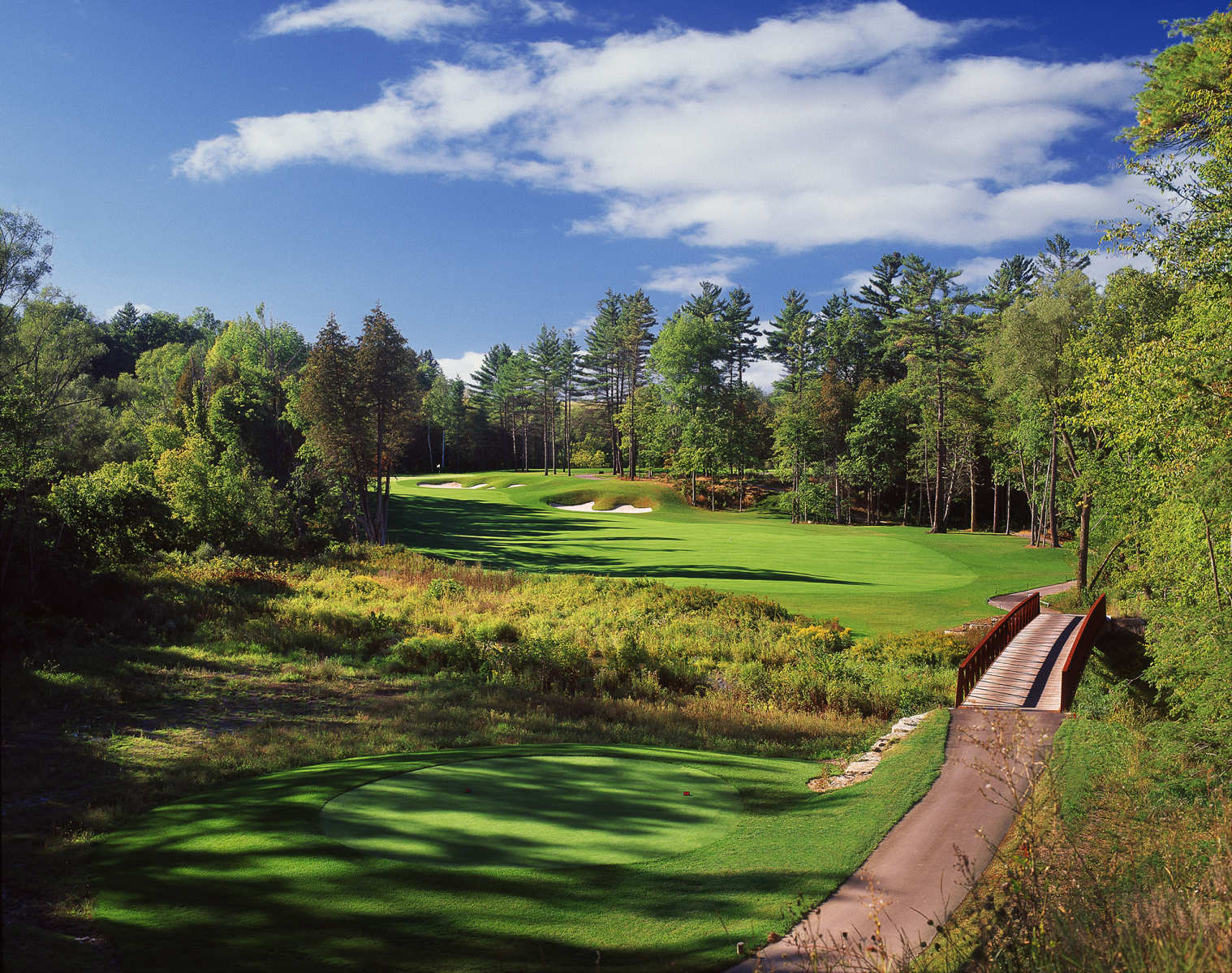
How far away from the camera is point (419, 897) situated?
18.9ft

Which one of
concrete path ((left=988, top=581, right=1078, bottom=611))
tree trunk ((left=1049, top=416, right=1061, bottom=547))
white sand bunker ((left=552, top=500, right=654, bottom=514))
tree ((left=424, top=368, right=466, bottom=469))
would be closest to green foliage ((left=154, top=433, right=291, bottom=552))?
concrete path ((left=988, top=581, right=1078, bottom=611))

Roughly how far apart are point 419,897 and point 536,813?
1939mm

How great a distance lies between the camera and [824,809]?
8641mm

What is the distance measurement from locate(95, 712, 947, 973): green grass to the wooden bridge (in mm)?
9120

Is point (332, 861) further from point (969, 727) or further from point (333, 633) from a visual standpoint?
point (333, 633)

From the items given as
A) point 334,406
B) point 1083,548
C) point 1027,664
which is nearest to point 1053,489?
point 1083,548

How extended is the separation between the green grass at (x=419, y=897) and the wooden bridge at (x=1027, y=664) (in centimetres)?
912

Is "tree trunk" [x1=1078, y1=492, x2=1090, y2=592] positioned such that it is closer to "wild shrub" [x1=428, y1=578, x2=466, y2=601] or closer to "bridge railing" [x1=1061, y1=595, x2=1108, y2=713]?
"bridge railing" [x1=1061, y1=595, x2=1108, y2=713]

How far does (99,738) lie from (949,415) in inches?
2221

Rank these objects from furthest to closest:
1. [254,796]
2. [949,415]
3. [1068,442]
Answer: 1. [949,415]
2. [1068,442]
3. [254,796]

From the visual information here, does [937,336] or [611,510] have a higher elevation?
[937,336]

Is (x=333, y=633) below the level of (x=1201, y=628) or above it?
below

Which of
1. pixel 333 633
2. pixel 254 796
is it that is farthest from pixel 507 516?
pixel 254 796

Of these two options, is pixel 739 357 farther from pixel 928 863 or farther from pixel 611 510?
Result: pixel 928 863
